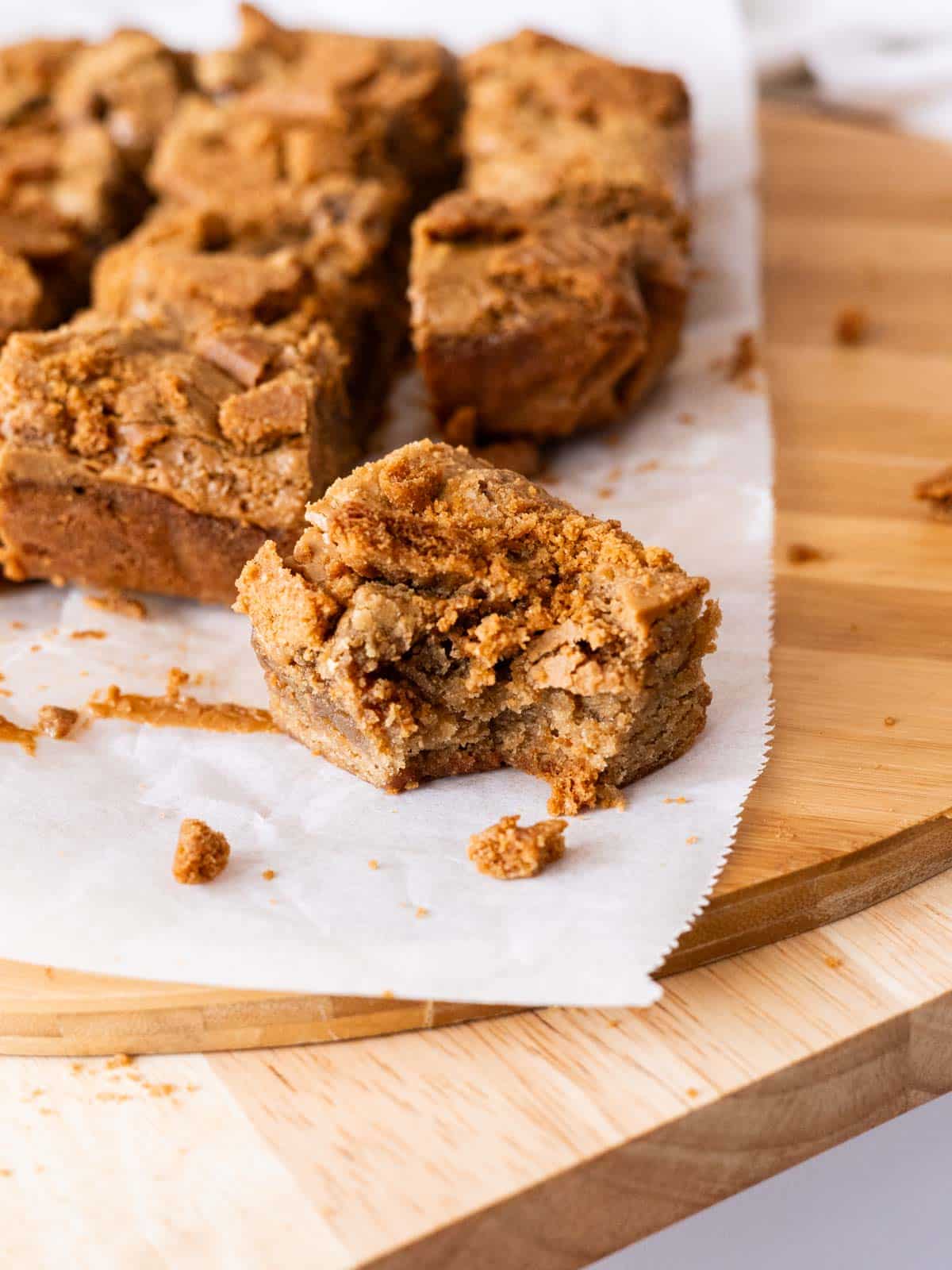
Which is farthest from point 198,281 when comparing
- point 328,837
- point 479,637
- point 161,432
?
point 328,837

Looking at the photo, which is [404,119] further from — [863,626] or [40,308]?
[863,626]

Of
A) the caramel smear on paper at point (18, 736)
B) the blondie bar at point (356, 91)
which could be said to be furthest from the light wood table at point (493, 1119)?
the blondie bar at point (356, 91)

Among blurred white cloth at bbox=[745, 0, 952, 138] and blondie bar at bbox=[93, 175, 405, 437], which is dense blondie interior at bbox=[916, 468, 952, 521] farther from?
blurred white cloth at bbox=[745, 0, 952, 138]

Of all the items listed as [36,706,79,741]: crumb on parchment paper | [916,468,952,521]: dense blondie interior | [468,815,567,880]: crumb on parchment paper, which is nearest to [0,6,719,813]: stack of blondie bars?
[468,815,567,880]: crumb on parchment paper

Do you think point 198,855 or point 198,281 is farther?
point 198,281

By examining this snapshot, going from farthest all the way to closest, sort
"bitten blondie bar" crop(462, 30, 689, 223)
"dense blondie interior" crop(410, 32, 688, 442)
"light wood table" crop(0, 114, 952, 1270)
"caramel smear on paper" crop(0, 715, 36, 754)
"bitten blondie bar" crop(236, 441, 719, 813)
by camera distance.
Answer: "bitten blondie bar" crop(462, 30, 689, 223) → "dense blondie interior" crop(410, 32, 688, 442) → "caramel smear on paper" crop(0, 715, 36, 754) → "bitten blondie bar" crop(236, 441, 719, 813) → "light wood table" crop(0, 114, 952, 1270)

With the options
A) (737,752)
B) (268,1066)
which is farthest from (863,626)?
(268,1066)

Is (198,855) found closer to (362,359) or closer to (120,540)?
(120,540)
